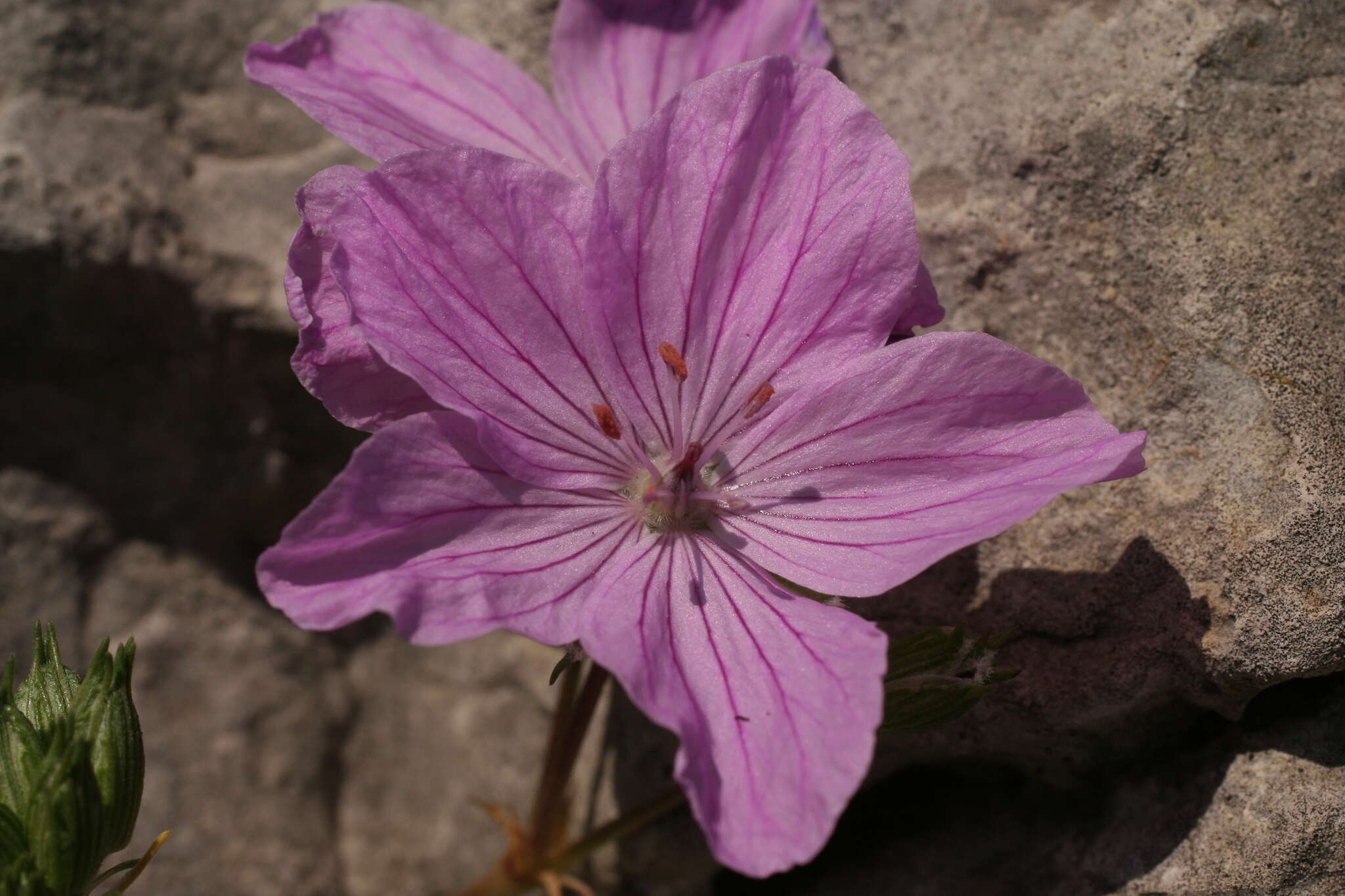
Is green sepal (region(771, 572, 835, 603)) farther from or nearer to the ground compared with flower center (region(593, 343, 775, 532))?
nearer to the ground

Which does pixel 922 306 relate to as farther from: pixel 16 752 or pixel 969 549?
pixel 16 752

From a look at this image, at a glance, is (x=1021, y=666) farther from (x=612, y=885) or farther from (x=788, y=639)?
(x=612, y=885)

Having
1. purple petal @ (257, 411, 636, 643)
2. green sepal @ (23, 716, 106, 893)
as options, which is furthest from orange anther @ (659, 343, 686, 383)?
green sepal @ (23, 716, 106, 893)

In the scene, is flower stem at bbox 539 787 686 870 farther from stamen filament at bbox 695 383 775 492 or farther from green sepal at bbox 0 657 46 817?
green sepal at bbox 0 657 46 817

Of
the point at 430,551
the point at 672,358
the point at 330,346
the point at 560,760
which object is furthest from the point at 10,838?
the point at 672,358

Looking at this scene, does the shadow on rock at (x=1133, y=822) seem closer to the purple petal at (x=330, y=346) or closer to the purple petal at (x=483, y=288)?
the purple petal at (x=483, y=288)

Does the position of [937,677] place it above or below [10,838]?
above

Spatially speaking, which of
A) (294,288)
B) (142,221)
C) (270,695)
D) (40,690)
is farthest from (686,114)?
(270,695)
